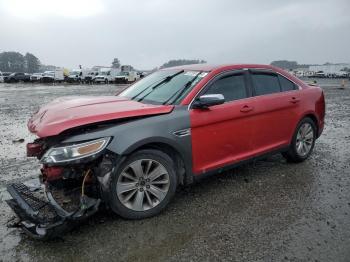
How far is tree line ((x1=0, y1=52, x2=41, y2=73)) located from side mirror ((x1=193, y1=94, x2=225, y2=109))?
13144 centimetres

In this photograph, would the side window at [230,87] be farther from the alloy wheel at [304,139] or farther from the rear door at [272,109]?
the alloy wheel at [304,139]

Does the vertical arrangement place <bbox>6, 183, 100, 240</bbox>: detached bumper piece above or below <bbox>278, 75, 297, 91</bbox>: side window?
below

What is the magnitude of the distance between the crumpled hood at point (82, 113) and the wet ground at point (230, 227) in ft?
3.61

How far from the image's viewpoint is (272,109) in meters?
5.06

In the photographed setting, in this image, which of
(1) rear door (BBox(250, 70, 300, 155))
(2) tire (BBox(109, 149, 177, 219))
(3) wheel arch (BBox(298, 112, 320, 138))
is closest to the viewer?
(2) tire (BBox(109, 149, 177, 219))

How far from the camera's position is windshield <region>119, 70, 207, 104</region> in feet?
14.3

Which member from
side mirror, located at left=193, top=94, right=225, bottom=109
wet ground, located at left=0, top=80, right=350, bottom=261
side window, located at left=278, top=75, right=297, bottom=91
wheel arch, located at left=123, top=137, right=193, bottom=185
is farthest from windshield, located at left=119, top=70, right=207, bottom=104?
side window, located at left=278, top=75, right=297, bottom=91

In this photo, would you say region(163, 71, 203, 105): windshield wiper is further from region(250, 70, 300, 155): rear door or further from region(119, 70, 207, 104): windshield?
region(250, 70, 300, 155): rear door

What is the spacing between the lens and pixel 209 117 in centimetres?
423

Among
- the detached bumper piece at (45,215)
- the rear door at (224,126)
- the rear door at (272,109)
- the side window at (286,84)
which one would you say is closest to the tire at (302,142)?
the rear door at (272,109)

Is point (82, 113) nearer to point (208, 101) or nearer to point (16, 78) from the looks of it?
point (208, 101)

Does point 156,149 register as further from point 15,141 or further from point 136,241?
point 15,141

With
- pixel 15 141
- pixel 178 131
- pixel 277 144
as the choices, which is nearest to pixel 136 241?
pixel 178 131

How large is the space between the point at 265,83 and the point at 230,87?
77 cm
